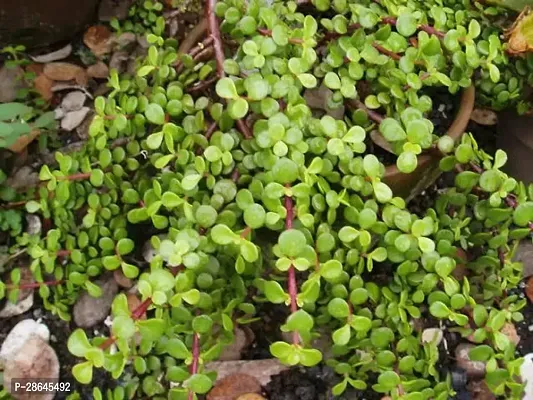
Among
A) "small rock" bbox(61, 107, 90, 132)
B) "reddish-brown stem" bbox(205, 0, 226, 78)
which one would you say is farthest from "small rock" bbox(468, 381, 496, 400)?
"small rock" bbox(61, 107, 90, 132)

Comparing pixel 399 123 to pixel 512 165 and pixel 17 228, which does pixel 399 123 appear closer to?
pixel 512 165

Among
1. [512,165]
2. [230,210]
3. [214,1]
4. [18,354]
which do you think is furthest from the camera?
[512,165]

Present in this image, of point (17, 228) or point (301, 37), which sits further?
point (17, 228)

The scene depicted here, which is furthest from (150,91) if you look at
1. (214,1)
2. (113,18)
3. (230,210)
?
(113,18)

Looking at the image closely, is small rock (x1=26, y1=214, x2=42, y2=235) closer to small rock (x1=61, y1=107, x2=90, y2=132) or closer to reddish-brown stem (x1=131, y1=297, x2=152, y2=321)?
small rock (x1=61, y1=107, x2=90, y2=132)

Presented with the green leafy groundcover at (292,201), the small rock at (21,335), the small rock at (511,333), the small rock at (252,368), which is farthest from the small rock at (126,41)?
the small rock at (511,333)

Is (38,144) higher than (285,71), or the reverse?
(285,71)
